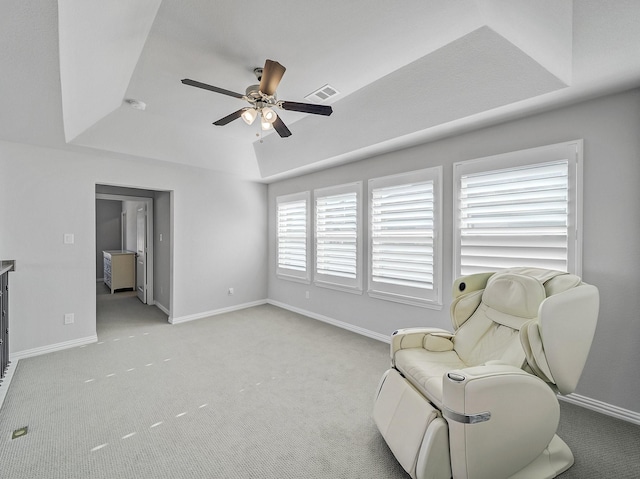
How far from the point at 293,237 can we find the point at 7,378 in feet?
12.4

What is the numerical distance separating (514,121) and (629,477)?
2.72 meters

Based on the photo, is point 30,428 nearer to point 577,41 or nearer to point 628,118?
point 577,41

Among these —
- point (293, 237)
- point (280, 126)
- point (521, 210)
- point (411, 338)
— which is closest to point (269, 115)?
point (280, 126)

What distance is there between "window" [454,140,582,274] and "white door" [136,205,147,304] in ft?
18.3

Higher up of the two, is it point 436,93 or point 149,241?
point 436,93

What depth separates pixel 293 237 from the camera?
5176 millimetres

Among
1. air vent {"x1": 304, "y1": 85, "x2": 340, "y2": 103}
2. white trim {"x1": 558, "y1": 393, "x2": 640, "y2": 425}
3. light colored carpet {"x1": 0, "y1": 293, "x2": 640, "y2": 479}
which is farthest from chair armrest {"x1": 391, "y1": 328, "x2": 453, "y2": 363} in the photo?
air vent {"x1": 304, "y1": 85, "x2": 340, "y2": 103}

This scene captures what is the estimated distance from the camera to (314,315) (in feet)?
15.6

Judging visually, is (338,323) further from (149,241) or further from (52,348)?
(149,241)

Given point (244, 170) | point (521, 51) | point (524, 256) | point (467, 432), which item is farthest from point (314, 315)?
point (521, 51)

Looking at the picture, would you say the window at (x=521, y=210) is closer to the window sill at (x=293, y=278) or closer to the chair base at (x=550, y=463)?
the chair base at (x=550, y=463)

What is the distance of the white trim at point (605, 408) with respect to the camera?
2.14 meters

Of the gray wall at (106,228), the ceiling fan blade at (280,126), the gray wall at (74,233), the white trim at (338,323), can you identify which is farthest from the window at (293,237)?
the gray wall at (106,228)

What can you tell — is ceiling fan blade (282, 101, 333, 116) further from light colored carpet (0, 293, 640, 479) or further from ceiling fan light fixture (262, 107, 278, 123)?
light colored carpet (0, 293, 640, 479)
